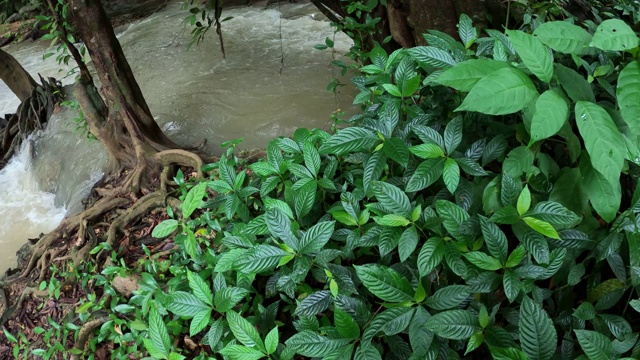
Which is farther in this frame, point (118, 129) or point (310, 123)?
point (310, 123)

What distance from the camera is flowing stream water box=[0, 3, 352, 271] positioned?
5051 millimetres

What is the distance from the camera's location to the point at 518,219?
1453 millimetres

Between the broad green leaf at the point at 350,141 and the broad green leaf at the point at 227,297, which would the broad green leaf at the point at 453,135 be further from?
the broad green leaf at the point at 227,297

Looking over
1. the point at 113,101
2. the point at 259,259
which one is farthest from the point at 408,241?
the point at 113,101

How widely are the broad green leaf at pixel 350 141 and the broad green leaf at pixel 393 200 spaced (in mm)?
250

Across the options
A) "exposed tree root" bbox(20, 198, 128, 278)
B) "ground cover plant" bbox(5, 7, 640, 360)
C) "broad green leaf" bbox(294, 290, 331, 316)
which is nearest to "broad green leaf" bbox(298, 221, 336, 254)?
"ground cover plant" bbox(5, 7, 640, 360)

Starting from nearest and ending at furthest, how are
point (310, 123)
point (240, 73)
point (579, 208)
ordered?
point (579, 208), point (310, 123), point (240, 73)

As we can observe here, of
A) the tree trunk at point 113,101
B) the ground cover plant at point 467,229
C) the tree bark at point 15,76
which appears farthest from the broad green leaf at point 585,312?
the tree bark at point 15,76

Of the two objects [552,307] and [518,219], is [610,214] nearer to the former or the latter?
[518,219]

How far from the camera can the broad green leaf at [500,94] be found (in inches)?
49.4

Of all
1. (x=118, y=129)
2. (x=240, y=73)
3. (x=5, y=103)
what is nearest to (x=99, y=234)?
(x=118, y=129)

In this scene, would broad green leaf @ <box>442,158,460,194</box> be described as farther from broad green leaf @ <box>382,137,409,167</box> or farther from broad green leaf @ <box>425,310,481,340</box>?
broad green leaf @ <box>425,310,481,340</box>

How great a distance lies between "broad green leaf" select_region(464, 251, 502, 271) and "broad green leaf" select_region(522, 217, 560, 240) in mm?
152

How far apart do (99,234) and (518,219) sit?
11.0 ft
